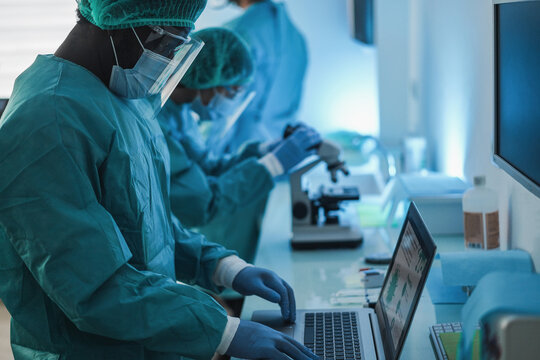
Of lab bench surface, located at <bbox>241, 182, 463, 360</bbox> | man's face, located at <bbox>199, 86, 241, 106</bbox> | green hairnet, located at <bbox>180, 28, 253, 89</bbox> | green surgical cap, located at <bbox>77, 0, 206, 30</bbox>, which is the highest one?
green surgical cap, located at <bbox>77, 0, 206, 30</bbox>

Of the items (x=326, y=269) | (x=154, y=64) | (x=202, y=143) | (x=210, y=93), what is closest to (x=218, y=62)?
(x=210, y=93)

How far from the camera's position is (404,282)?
1180mm

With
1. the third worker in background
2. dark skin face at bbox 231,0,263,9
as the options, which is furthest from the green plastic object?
dark skin face at bbox 231,0,263,9

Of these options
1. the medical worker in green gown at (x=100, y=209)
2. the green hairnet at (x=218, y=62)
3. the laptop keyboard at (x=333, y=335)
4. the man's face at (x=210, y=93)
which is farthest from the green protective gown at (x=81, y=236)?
the man's face at (x=210, y=93)

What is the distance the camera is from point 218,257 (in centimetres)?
149

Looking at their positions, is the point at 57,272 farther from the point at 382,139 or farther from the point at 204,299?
the point at 382,139

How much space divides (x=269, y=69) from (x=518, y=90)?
2.45m

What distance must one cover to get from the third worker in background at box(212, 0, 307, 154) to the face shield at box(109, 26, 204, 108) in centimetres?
177

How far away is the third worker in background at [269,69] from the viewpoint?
11.0ft

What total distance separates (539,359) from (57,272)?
708 millimetres

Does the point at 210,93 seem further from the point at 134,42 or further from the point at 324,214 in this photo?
the point at 134,42

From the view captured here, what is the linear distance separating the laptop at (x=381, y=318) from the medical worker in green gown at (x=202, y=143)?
0.75m

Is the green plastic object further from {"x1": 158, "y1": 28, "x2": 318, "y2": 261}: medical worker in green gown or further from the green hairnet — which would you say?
the green hairnet

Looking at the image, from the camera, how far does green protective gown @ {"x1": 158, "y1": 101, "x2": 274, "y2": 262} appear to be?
206cm
